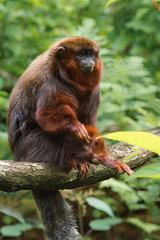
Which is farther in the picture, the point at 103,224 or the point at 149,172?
the point at 103,224

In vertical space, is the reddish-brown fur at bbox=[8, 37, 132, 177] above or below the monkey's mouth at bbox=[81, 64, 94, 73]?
below

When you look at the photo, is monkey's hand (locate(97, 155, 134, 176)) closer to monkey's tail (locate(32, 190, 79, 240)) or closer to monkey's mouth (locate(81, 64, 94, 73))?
monkey's tail (locate(32, 190, 79, 240))

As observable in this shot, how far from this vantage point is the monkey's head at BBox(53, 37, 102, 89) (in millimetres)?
3305

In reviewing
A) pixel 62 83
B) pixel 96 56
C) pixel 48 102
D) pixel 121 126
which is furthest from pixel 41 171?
pixel 121 126

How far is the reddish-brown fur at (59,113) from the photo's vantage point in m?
2.98

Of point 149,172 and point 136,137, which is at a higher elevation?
point 136,137

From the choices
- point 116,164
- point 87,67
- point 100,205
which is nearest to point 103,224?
point 100,205

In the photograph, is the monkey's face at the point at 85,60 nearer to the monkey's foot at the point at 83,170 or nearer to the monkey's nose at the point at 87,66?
the monkey's nose at the point at 87,66

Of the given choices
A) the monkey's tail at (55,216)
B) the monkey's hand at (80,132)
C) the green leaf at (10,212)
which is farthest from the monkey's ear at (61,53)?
the green leaf at (10,212)

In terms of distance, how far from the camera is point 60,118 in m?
2.96

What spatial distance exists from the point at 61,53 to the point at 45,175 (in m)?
1.28

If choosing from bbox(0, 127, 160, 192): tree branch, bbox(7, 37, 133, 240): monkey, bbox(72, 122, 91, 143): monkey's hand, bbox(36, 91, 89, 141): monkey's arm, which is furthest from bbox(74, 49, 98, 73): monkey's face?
bbox(0, 127, 160, 192): tree branch

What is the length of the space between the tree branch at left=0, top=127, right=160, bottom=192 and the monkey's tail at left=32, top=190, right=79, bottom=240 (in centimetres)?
59

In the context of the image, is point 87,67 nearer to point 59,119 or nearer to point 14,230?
point 59,119
